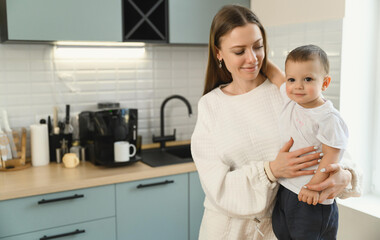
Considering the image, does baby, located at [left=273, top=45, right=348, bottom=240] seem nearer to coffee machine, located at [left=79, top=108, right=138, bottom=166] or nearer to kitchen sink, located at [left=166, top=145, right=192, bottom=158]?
coffee machine, located at [left=79, top=108, right=138, bottom=166]

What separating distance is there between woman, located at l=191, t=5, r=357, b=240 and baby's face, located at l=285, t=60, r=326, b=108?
0.52ft

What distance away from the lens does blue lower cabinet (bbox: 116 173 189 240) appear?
2469 millimetres

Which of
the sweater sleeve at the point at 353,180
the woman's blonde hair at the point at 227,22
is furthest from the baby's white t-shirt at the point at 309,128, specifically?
the woman's blonde hair at the point at 227,22

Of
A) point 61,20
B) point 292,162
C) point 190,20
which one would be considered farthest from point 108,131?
point 292,162

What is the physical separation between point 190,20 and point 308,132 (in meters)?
1.72

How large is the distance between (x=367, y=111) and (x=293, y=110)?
1.29 metres

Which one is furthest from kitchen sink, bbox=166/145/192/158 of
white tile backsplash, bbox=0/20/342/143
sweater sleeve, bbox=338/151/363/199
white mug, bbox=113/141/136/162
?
sweater sleeve, bbox=338/151/363/199

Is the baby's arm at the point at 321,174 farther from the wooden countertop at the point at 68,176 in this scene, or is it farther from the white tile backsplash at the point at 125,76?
the wooden countertop at the point at 68,176

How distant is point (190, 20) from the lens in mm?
2848

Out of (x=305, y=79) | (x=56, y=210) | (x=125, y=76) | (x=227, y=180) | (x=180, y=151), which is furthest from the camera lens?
(x=180, y=151)

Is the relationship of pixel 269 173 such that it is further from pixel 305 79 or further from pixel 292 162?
pixel 305 79

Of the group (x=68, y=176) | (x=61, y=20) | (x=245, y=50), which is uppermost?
(x=61, y=20)

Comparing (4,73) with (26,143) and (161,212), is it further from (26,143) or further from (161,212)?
(161,212)

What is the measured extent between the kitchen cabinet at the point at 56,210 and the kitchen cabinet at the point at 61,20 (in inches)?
34.8
